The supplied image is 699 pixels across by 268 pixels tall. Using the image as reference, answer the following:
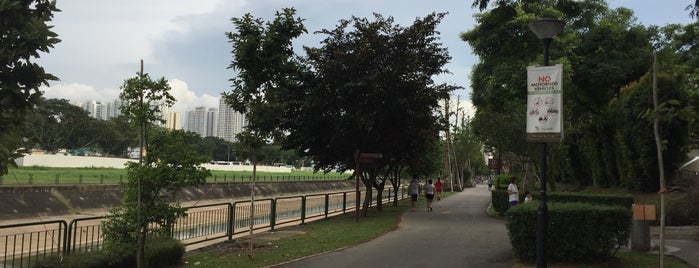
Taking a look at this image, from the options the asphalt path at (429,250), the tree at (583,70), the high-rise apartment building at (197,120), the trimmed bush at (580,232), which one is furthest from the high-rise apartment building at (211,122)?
the trimmed bush at (580,232)

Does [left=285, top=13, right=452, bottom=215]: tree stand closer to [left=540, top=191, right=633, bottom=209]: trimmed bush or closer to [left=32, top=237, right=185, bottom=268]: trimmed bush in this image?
[left=540, top=191, right=633, bottom=209]: trimmed bush

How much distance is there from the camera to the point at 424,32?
20172 mm

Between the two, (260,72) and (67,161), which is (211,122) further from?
(260,72)

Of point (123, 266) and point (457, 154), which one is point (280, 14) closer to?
point (123, 266)

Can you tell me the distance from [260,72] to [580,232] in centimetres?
729

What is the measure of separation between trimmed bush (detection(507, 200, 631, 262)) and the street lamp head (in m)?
3.42

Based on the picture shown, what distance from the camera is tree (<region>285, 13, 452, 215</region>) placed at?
19.5m

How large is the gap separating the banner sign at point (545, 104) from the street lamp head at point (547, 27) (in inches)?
20.7

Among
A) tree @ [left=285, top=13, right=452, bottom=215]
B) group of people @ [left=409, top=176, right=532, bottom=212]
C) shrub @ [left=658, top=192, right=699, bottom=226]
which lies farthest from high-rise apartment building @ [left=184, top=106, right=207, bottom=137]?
shrub @ [left=658, top=192, right=699, bottom=226]

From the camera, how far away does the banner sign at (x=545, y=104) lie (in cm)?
827

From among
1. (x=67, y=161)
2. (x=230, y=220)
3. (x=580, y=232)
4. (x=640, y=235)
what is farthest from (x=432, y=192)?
(x=67, y=161)

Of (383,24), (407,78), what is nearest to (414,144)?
(407,78)

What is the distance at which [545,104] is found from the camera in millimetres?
8438

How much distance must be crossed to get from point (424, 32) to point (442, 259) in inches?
449
